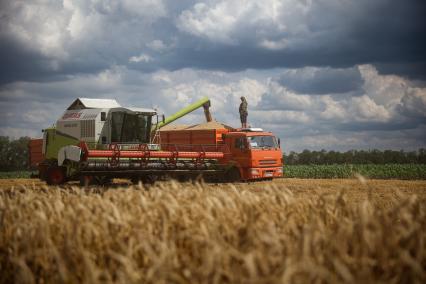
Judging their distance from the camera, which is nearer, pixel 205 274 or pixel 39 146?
pixel 205 274

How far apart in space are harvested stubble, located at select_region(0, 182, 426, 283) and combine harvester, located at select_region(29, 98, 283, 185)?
42.5 ft

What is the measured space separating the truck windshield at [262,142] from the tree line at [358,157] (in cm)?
2626

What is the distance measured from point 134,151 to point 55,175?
138 inches

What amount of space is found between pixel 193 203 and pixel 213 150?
690 inches

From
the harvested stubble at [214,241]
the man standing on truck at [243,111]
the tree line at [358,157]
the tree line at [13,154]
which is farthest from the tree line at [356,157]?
the harvested stubble at [214,241]

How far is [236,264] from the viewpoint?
13.3 feet

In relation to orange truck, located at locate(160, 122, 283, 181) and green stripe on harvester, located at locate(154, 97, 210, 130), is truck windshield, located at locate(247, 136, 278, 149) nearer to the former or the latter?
orange truck, located at locate(160, 122, 283, 181)

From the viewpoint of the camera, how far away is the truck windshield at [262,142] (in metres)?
21.6

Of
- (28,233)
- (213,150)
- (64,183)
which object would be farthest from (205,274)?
(213,150)

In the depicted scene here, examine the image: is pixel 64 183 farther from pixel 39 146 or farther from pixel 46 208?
pixel 46 208

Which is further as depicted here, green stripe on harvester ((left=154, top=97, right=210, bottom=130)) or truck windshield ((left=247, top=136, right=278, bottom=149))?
green stripe on harvester ((left=154, top=97, right=210, bottom=130))

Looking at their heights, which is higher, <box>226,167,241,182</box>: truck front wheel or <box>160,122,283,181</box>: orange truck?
<box>160,122,283,181</box>: orange truck

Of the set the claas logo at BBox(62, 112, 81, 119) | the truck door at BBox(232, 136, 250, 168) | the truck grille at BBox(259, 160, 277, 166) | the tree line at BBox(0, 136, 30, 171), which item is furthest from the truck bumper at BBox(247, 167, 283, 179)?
the tree line at BBox(0, 136, 30, 171)

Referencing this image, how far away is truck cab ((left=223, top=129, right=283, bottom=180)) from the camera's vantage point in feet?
69.2
